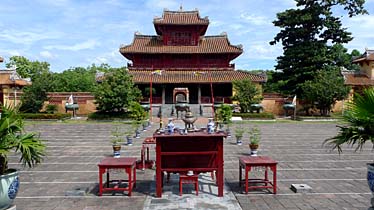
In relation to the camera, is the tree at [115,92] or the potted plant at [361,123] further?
the tree at [115,92]

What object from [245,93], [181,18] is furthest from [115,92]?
[181,18]

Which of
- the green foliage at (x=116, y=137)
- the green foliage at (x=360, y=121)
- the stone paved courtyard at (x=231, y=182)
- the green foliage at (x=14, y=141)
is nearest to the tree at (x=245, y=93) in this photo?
the green foliage at (x=116, y=137)

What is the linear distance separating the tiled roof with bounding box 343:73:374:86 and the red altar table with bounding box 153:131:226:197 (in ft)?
91.1

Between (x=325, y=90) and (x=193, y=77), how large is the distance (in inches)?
444

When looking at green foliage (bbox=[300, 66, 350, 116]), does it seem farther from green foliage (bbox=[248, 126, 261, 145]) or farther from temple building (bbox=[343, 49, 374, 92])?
green foliage (bbox=[248, 126, 261, 145])

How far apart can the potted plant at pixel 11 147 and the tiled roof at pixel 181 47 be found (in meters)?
26.9

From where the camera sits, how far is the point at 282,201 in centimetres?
578

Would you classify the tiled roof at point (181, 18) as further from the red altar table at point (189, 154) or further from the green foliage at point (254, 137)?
the red altar table at point (189, 154)

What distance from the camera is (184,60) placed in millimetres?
32312

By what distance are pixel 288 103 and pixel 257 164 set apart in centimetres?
2475

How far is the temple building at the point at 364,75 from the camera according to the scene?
99.7 feet

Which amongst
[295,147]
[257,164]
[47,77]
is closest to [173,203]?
[257,164]

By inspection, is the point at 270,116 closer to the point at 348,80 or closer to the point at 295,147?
the point at 348,80

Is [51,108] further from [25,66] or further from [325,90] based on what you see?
[25,66]
